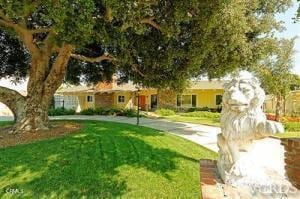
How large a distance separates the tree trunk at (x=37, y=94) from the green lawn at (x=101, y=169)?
2.60 metres

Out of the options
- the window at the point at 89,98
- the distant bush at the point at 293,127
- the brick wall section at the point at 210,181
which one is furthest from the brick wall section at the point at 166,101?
the brick wall section at the point at 210,181

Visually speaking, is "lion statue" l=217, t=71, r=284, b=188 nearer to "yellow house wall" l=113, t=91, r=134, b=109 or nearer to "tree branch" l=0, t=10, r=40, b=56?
"tree branch" l=0, t=10, r=40, b=56

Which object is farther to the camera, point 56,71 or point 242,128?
point 56,71

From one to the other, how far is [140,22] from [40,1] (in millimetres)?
2859

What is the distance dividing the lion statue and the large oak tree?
5.17m

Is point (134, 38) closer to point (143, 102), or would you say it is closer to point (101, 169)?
point (101, 169)

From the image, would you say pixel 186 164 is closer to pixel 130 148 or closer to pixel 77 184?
pixel 130 148

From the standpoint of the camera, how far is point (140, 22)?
9.57 m

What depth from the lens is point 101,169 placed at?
307 inches

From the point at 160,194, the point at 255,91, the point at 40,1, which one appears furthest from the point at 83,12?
the point at 255,91

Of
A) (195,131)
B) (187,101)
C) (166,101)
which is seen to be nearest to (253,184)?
(195,131)

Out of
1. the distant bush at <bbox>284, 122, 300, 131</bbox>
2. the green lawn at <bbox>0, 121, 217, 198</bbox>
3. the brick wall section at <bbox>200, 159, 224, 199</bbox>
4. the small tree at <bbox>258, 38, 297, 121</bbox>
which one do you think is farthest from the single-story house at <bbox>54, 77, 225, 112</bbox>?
the brick wall section at <bbox>200, 159, 224, 199</bbox>

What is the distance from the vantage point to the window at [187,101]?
3581 cm

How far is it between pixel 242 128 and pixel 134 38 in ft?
30.8
